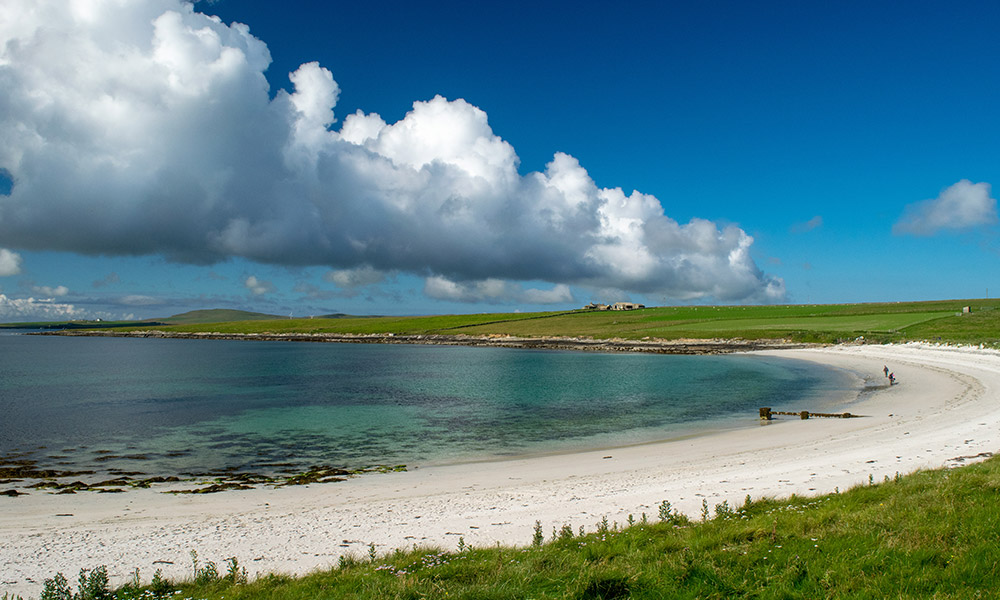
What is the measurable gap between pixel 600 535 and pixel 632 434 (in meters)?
20.6

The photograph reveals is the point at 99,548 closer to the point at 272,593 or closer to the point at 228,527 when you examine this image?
the point at 228,527

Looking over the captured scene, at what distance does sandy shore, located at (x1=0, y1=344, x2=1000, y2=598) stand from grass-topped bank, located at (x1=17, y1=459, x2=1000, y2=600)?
1.36 metres

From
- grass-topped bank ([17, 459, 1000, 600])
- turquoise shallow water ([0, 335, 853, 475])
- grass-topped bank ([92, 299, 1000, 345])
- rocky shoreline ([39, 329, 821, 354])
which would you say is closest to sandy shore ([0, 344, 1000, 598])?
grass-topped bank ([17, 459, 1000, 600])

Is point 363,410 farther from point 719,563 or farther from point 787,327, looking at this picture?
point 787,327

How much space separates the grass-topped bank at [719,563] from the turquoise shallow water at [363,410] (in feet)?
49.7

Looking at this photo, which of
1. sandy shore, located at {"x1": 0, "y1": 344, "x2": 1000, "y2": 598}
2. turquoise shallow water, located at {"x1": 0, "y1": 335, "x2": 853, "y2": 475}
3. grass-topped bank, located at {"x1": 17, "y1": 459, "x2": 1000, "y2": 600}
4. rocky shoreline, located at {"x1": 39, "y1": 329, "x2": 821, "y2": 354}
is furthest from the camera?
rocky shoreline, located at {"x1": 39, "y1": 329, "x2": 821, "y2": 354}

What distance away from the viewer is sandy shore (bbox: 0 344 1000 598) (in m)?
12.1

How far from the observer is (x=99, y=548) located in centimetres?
1257

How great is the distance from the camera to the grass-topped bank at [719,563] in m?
7.40

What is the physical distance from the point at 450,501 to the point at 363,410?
26.3 meters

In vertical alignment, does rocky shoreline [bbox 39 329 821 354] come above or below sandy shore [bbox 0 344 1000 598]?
below

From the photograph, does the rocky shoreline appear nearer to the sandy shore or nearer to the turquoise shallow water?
the turquoise shallow water

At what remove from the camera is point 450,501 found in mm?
16500

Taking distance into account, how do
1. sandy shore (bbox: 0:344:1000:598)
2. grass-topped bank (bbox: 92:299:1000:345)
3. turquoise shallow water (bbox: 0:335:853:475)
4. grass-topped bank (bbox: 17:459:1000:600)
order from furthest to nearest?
grass-topped bank (bbox: 92:299:1000:345) → turquoise shallow water (bbox: 0:335:853:475) → sandy shore (bbox: 0:344:1000:598) → grass-topped bank (bbox: 17:459:1000:600)
